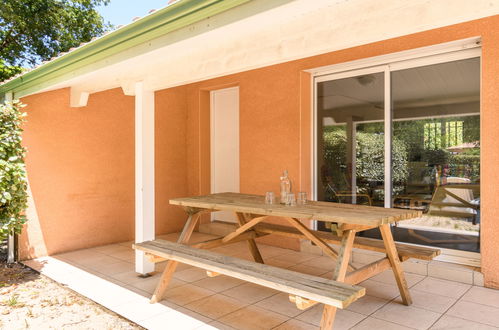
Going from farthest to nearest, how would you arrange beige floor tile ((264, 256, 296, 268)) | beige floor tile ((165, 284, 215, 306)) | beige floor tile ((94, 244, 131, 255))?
beige floor tile ((94, 244, 131, 255)) → beige floor tile ((264, 256, 296, 268)) → beige floor tile ((165, 284, 215, 306))

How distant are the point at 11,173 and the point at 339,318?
11.3 feet

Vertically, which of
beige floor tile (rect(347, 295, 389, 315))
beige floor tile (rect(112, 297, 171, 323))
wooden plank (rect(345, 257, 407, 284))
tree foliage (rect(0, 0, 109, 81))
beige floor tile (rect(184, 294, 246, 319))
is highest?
tree foliage (rect(0, 0, 109, 81))

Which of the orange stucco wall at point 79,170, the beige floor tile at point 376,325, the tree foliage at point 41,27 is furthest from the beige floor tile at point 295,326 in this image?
the tree foliage at point 41,27

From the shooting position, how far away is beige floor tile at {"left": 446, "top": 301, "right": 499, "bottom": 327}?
2756 mm

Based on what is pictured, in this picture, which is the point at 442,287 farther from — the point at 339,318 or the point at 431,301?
the point at 339,318

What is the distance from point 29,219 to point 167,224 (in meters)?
2.07

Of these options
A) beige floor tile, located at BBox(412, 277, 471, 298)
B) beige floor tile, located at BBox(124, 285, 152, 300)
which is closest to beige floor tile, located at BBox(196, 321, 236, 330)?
beige floor tile, located at BBox(124, 285, 152, 300)

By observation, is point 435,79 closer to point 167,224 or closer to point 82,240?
point 167,224

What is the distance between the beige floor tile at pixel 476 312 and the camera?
276 cm

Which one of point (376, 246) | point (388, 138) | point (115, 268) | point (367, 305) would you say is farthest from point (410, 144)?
point (115, 268)

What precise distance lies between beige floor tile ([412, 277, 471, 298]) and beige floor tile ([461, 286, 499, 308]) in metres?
0.06

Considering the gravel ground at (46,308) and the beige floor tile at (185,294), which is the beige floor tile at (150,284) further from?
the gravel ground at (46,308)

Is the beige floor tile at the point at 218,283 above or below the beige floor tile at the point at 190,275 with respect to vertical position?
below

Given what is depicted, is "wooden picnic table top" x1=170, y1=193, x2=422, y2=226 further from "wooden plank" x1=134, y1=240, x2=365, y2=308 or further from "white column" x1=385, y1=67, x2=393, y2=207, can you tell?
"white column" x1=385, y1=67, x2=393, y2=207
